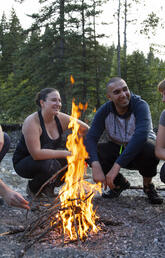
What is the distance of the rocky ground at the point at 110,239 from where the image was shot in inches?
92.6

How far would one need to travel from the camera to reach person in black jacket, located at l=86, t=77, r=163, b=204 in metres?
3.63

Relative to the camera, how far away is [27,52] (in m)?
19.9

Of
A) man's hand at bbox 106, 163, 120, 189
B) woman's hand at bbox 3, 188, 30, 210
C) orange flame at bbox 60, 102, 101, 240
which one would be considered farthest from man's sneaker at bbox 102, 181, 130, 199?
woman's hand at bbox 3, 188, 30, 210

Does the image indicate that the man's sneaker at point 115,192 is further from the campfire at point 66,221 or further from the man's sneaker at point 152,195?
the campfire at point 66,221

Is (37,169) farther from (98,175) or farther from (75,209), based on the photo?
(75,209)

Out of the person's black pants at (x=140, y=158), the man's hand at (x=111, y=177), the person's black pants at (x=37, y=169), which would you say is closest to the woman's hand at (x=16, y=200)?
the man's hand at (x=111, y=177)

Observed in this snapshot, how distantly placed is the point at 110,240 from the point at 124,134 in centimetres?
169

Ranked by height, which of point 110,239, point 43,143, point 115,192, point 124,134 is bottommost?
point 115,192

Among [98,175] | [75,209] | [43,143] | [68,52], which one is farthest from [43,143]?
[68,52]

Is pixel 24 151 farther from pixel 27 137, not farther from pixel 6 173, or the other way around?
pixel 6 173

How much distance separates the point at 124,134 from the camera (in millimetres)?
3982

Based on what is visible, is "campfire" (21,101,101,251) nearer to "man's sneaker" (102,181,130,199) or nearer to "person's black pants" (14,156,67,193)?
"person's black pants" (14,156,67,193)

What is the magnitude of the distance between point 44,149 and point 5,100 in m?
29.2

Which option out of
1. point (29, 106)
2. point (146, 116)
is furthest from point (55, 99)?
point (29, 106)
